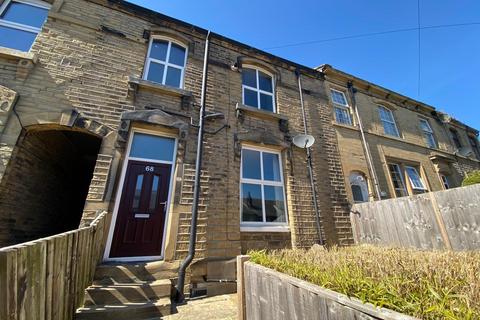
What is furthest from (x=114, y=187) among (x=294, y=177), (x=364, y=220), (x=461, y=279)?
(x=364, y=220)

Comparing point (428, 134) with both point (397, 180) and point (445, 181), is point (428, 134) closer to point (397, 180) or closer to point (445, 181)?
point (445, 181)

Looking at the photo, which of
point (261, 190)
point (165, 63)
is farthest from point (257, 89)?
point (261, 190)

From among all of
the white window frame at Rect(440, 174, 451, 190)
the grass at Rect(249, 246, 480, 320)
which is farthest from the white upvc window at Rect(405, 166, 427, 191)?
→ the grass at Rect(249, 246, 480, 320)

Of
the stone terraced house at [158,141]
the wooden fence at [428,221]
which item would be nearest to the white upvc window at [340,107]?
A: the stone terraced house at [158,141]

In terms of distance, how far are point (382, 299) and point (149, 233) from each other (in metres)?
4.75

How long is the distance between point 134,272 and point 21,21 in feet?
23.1

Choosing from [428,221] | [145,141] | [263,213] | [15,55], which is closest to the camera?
[15,55]

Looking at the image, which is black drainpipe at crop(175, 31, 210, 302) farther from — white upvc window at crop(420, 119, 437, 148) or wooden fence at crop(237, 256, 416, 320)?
white upvc window at crop(420, 119, 437, 148)

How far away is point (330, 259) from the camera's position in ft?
8.95

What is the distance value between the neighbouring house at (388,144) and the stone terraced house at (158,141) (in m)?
0.17

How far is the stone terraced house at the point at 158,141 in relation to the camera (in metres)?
4.89

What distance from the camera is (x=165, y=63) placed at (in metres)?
6.78

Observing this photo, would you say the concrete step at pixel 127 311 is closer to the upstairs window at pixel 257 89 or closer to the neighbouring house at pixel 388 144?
the upstairs window at pixel 257 89

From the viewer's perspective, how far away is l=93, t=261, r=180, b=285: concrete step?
13.5 ft
